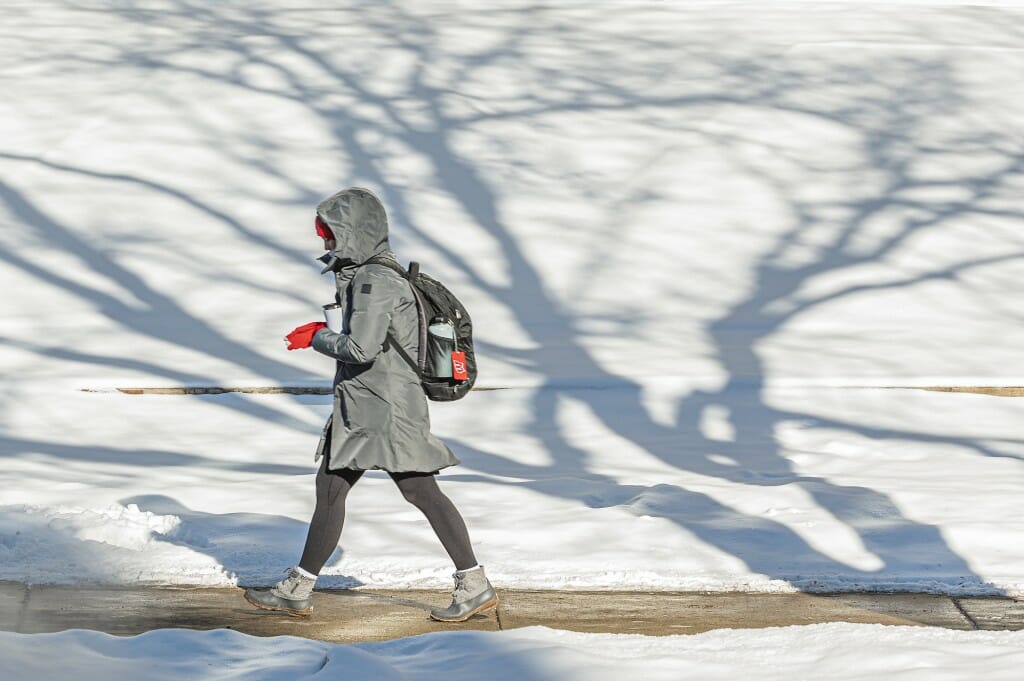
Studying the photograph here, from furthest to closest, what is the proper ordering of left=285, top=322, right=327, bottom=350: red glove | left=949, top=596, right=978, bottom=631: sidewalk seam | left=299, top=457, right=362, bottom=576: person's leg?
left=949, top=596, right=978, bottom=631: sidewalk seam
left=299, top=457, right=362, bottom=576: person's leg
left=285, top=322, right=327, bottom=350: red glove

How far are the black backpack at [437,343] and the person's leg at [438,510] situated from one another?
1.03 ft

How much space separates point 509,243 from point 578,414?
2931 mm

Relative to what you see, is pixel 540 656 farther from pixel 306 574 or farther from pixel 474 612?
pixel 306 574

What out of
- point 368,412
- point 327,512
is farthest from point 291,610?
point 368,412

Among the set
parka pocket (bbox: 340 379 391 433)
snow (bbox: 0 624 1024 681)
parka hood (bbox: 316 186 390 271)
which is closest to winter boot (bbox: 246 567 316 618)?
snow (bbox: 0 624 1024 681)

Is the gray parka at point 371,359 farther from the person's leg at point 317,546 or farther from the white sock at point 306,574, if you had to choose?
the white sock at point 306,574

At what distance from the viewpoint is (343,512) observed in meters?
4.76

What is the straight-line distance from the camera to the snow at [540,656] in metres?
3.96

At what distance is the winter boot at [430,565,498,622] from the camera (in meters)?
4.81

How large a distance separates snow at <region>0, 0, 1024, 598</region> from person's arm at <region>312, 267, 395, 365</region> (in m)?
1.19

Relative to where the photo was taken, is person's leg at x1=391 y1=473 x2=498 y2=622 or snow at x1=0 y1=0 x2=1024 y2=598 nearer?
person's leg at x1=391 y1=473 x2=498 y2=622

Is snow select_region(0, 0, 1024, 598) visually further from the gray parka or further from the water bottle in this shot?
the water bottle

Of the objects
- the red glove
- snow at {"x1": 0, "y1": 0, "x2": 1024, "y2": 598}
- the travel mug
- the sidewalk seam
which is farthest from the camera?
snow at {"x1": 0, "y1": 0, "x2": 1024, "y2": 598}

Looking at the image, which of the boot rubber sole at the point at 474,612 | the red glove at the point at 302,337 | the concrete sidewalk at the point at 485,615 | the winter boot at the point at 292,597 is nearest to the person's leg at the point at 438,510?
the boot rubber sole at the point at 474,612
